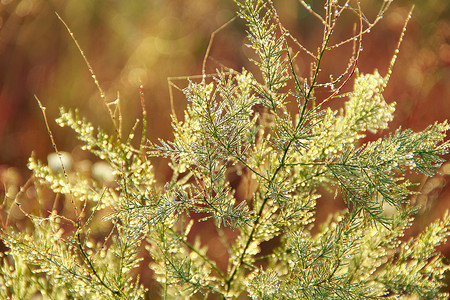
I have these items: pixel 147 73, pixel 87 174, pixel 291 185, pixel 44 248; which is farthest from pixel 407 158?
pixel 147 73

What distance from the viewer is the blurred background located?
57.4 inches

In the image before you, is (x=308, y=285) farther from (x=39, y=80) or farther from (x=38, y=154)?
(x=39, y=80)

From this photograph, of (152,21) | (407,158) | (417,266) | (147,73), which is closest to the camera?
(407,158)

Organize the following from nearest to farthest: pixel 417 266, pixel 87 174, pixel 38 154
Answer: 1. pixel 417 266
2. pixel 87 174
3. pixel 38 154

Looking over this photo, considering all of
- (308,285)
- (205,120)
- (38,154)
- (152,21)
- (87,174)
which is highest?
(152,21)

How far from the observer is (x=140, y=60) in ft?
6.11

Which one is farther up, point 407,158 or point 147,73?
point 147,73

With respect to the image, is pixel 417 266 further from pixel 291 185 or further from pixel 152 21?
pixel 152 21

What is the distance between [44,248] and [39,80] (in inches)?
55.4

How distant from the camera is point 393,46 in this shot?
1849 mm

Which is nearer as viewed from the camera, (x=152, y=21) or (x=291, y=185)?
(x=291, y=185)

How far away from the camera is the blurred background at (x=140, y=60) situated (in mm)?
1457

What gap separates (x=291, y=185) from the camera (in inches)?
17.6

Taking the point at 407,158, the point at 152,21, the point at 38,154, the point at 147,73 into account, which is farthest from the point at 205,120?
the point at 152,21
